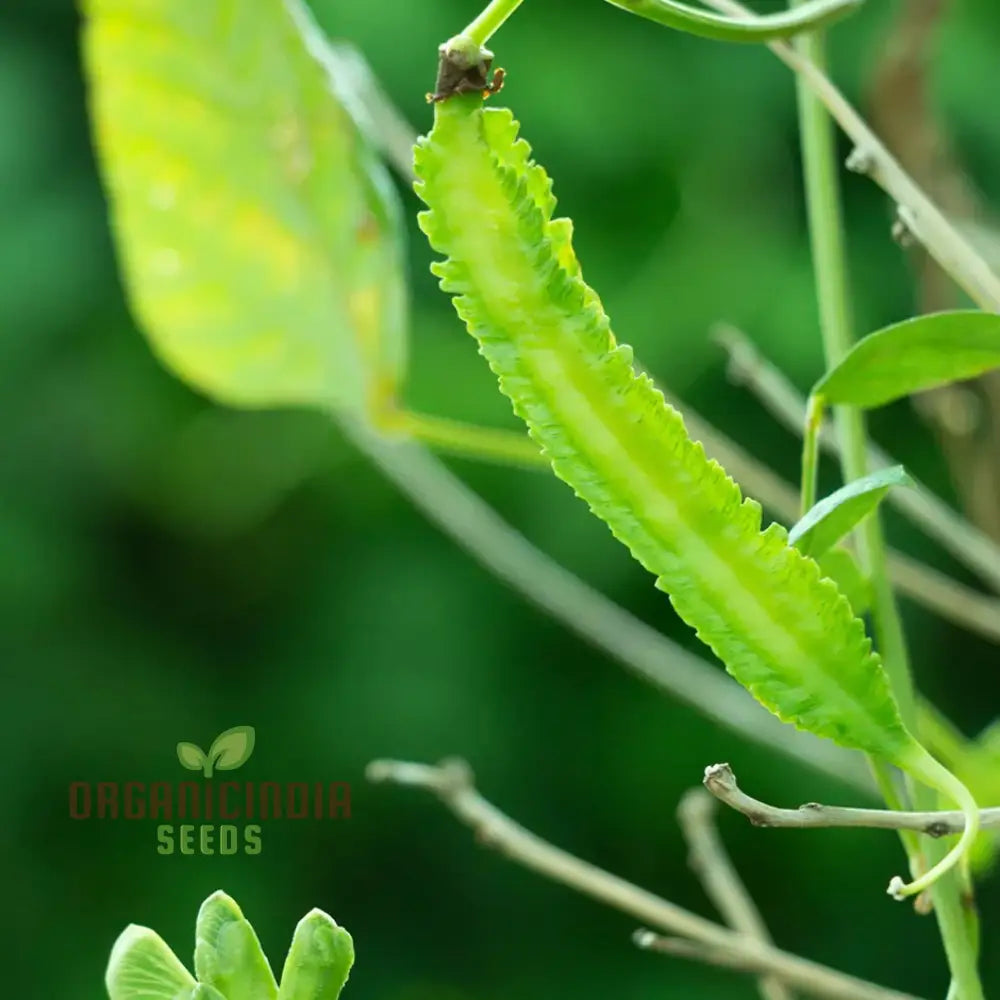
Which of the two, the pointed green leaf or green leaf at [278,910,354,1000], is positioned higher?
the pointed green leaf

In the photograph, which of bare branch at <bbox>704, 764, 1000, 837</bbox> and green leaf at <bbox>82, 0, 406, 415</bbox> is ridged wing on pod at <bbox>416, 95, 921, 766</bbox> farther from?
green leaf at <bbox>82, 0, 406, 415</bbox>

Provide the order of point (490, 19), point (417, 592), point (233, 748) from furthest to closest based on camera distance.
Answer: point (417, 592) < point (233, 748) < point (490, 19)

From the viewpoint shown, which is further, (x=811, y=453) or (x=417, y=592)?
(x=417, y=592)

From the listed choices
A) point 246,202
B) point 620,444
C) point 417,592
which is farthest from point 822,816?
point 417,592

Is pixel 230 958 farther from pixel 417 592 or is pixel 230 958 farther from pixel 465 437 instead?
pixel 417 592

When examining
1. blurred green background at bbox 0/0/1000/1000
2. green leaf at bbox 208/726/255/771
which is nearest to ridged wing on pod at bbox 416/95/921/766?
green leaf at bbox 208/726/255/771

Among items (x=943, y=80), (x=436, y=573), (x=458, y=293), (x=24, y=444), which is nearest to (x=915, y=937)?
(x=436, y=573)
